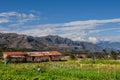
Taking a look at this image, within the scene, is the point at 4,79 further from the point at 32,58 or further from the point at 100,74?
the point at 32,58

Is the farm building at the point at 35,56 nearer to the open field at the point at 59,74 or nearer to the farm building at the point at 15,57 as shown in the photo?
the farm building at the point at 15,57

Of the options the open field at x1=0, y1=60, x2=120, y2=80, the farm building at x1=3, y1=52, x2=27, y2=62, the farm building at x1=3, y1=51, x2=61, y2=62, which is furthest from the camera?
the farm building at x1=3, y1=51, x2=61, y2=62

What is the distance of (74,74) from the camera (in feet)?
130

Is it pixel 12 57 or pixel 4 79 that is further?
pixel 12 57

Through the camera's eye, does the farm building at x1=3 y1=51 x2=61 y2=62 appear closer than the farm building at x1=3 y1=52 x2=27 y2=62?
No

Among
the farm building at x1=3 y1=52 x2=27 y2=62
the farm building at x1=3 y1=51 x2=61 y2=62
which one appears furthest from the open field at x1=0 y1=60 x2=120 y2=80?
the farm building at x1=3 y1=51 x2=61 y2=62

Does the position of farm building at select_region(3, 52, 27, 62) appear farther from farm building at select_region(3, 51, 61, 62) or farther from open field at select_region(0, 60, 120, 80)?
open field at select_region(0, 60, 120, 80)

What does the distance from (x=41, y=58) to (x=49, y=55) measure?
3025 mm

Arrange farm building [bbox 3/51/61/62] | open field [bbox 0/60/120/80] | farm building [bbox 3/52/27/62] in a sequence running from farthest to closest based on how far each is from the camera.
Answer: farm building [bbox 3/51/61/62] → farm building [bbox 3/52/27/62] → open field [bbox 0/60/120/80]

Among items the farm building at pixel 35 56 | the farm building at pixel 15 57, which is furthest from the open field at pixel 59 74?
the farm building at pixel 35 56

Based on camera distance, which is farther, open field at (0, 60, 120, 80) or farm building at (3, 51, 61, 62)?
farm building at (3, 51, 61, 62)

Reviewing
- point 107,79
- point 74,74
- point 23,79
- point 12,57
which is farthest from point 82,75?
point 12,57

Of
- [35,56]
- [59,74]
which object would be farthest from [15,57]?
[59,74]

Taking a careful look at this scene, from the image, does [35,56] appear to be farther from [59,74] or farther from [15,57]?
[59,74]
